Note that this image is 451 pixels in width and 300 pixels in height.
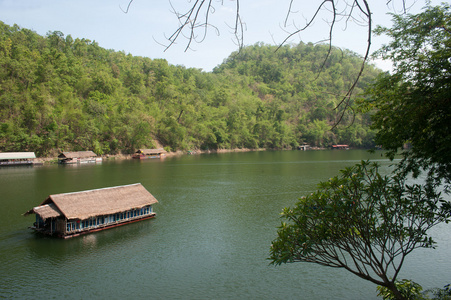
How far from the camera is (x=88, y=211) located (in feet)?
48.8

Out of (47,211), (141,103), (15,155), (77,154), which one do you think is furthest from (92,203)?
(141,103)

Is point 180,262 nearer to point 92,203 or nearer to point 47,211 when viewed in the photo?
point 92,203

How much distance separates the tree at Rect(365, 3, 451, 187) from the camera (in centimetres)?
681

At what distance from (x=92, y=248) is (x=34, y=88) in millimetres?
41416

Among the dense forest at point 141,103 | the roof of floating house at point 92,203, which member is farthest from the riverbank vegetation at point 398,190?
the dense forest at point 141,103

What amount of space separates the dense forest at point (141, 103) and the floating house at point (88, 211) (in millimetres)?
12847

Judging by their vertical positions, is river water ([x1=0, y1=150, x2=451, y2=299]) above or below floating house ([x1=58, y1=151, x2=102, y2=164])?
below

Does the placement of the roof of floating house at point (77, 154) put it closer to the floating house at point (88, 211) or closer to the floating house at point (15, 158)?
the floating house at point (15, 158)

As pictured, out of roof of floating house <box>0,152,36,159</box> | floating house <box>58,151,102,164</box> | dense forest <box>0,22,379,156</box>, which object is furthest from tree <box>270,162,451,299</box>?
floating house <box>58,151,102,164</box>

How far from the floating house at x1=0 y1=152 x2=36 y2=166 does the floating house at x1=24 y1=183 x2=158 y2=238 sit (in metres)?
28.2

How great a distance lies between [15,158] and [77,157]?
7.24 meters

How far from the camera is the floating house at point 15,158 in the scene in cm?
3884

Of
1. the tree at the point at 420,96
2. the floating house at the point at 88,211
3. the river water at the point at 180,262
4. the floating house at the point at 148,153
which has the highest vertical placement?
the tree at the point at 420,96

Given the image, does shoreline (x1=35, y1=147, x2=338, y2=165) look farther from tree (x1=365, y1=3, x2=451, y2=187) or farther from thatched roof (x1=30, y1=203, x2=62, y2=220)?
tree (x1=365, y1=3, x2=451, y2=187)
